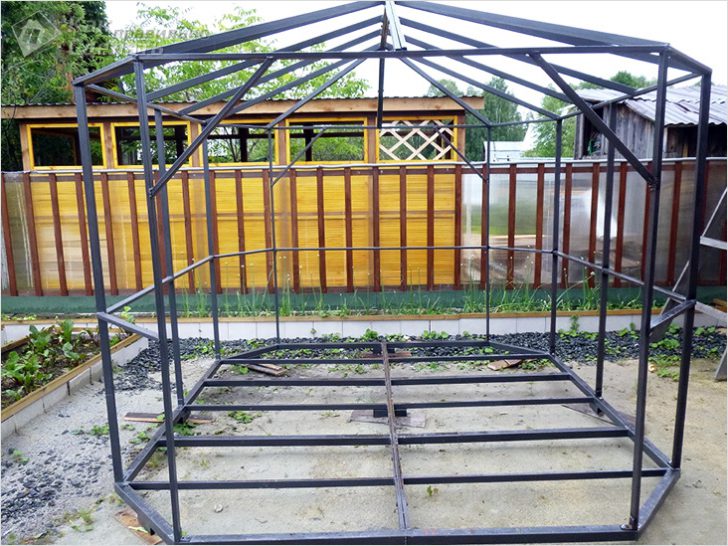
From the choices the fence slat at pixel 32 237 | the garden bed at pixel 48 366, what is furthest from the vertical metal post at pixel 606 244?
the fence slat at pixel 32 237

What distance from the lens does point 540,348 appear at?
190 inches

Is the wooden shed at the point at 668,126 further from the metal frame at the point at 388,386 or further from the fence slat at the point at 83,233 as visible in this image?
the fence slat at the point at 83,233

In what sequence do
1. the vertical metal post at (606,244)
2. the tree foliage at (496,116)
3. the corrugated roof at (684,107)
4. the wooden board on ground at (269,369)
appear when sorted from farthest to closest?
the tree foliage at (496,116) → the corrugated roof at (684,107) → the wooden board on ground at (269,369) → the vertical metal post at (606,244)

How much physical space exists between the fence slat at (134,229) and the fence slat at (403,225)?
2885 millimetres

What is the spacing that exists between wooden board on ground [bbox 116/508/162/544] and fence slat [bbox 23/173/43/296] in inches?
164

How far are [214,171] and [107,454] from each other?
10.8 ft

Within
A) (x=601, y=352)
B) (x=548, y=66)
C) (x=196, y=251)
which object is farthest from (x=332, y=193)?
(x=548, y=66)

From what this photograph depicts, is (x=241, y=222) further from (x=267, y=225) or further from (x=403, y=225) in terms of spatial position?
(x=403, y=225)

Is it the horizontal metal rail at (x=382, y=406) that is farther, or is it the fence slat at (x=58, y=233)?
the fence slat at (x=58, y=233)

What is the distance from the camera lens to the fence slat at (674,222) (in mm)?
5387

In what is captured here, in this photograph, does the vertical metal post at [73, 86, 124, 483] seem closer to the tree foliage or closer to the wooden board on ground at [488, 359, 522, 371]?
the wooden board on ground at [488, 359, 522, 371]

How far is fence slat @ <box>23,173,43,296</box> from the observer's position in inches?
221

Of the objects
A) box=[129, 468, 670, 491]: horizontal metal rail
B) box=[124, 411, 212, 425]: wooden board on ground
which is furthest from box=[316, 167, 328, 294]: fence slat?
box=[129, 468, 670, 491]: horizontal metal rail

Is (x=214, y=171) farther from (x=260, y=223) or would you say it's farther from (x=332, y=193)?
(x=332, y=193)
